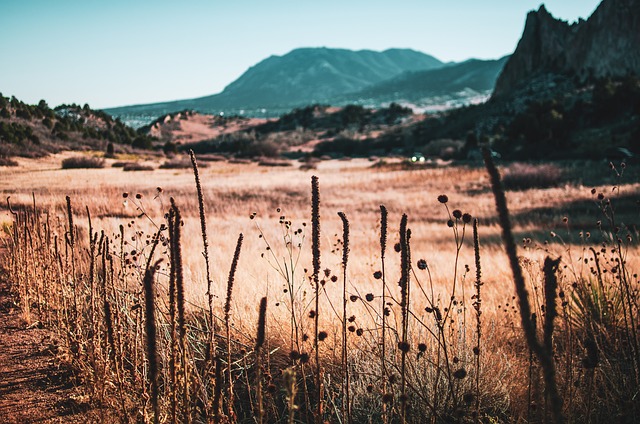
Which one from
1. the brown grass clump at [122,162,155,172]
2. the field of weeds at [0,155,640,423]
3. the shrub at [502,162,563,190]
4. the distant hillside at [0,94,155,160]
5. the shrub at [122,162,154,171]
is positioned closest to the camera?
the field of weeds at [0,155,640,423]

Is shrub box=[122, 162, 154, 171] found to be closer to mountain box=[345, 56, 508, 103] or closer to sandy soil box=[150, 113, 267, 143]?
sandy soil box=[150, 113, 267, 143]

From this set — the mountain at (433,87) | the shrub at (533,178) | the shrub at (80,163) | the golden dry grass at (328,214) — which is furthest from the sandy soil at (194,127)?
the mountain at (433,87)

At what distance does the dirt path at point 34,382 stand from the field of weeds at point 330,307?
144 mm

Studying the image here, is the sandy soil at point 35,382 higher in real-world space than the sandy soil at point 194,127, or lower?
lower

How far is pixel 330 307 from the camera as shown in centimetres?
423

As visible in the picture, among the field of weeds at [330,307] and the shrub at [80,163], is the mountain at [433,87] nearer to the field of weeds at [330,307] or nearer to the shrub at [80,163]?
the shrub at [80,163]

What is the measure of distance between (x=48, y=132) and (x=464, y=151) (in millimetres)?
32304

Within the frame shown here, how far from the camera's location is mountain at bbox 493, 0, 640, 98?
2021 inches

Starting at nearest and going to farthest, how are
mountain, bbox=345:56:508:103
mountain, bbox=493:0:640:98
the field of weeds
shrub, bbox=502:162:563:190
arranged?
1. the field of weeds
2. shrub, bbox=502:162:563:190
3. mountain, bbox=493:0:640:98
4. mountain, bbox=345:56:508:103

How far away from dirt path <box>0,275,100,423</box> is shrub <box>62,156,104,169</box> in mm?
19241

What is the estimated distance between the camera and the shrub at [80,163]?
21047 mm

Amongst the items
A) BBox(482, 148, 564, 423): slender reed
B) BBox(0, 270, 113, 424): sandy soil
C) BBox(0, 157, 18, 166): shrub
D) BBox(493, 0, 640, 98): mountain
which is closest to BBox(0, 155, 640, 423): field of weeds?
BBox(482, 148, 564, 423): slender reed

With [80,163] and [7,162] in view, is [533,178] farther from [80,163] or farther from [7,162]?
[80,163]

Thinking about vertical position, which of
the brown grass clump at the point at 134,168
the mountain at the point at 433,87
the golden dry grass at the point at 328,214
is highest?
the mountain at the point at 433,87
